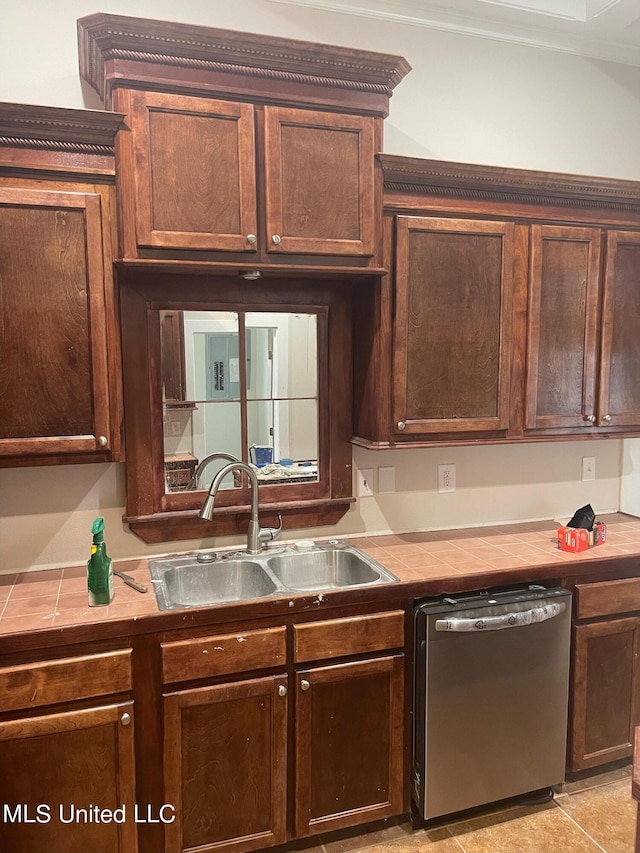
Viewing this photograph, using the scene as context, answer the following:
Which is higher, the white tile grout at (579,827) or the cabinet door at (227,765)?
the cabinet door at (227,765)

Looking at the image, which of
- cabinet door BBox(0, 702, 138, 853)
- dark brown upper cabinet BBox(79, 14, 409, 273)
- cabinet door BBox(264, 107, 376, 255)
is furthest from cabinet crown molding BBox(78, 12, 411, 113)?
cabinet door BBox(0, 702, 138, 853)

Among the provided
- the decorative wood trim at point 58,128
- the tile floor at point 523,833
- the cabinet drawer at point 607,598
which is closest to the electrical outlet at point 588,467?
the cabinet drawer at point 607,598

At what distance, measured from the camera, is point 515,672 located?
214 cm

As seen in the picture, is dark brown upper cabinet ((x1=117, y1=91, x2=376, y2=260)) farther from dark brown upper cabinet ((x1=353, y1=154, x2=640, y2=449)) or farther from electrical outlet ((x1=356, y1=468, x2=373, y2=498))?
electrical outlet ((x1=356, y1=468, x2=373, y2=498))

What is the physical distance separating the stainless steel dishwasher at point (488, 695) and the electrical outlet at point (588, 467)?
904 millimetres

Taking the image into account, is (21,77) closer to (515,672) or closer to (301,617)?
(301,617)

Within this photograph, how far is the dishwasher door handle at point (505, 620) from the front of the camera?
200 centimetres

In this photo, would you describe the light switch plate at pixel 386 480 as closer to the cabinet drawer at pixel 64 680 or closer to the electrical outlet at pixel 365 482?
the electrical outlet at pixel 365 482

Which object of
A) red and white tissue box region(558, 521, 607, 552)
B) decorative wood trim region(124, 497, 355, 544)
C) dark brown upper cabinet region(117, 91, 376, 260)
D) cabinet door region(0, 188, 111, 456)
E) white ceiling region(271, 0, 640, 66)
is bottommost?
red and white tissue box region(558, 521, 607, 552)

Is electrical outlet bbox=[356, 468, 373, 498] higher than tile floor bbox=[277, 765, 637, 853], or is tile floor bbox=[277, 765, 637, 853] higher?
electrical outlet bbox=[356, 468, 373, 498]

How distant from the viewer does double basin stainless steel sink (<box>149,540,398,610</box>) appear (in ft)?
7.07

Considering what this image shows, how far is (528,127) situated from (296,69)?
1276mm

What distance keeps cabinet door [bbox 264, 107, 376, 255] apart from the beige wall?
56 centimetres

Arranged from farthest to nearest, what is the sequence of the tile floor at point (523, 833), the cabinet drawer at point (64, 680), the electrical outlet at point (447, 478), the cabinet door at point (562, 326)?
1. the electrical outlet at point (447, 478)
2. the cabinet door at point (562, 326)
3. the tile floor at point (523, 833)
4. the cabinet drawer at point (64, 680)
